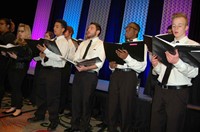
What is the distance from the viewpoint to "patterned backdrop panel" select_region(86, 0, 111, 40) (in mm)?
6633

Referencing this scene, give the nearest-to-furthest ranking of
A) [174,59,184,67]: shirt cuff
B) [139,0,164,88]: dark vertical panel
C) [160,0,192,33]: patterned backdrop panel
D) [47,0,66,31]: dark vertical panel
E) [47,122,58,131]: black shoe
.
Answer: [174,59,184,67]: shirt cuff → [47,122,58,131]: black shoe → [160,0,192,33]: patterned backdrop panel → [139,0,164,88]: dark vertical panel → [47,0,66,31]: dark vertical panel

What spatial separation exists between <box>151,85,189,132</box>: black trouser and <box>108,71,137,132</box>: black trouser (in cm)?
54

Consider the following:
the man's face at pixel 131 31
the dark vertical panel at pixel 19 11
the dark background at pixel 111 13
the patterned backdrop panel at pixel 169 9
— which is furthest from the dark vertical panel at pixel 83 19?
the man's face at pixel 131 31

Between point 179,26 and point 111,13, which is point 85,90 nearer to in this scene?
point 179,26

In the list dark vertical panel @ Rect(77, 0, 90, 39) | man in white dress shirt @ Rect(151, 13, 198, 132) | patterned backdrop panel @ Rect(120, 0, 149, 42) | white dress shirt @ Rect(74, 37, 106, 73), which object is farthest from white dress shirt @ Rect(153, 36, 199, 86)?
dark vertical panel @ Rect(77, 0, 90, 39)

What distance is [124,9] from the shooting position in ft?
20.9

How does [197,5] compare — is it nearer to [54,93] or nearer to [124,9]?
[124,9]

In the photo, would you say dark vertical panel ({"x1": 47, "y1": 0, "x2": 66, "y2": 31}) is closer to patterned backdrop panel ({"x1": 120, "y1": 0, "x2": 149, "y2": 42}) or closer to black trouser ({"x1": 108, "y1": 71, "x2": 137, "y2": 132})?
patterned backdrop panel ({"x1": 120, "y1": 0, "x2": 149, "y2": 42})

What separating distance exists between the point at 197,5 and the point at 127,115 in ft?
12.8

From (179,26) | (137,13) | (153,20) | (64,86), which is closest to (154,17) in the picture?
(153,20)

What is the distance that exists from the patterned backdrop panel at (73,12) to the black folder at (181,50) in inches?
220

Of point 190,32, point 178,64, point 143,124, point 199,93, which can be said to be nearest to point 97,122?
point 143,124

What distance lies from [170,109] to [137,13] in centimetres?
472

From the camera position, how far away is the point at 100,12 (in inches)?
265
